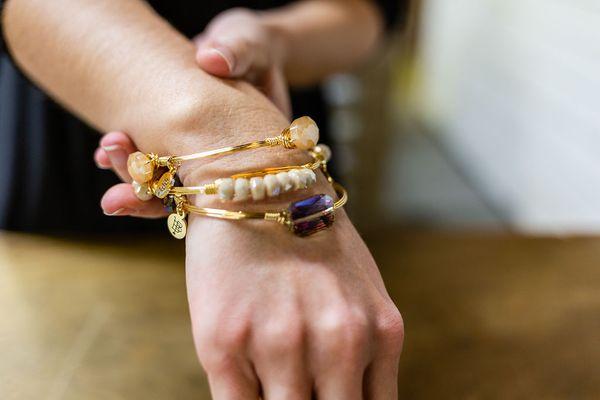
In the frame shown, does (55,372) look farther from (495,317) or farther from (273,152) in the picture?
(495,317)

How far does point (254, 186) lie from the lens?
0.38 m

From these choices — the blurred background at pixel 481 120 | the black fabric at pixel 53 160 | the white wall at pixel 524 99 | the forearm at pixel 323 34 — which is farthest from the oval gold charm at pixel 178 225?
the white wall at pixel 524 99

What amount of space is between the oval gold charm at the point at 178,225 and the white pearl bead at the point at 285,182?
9cm

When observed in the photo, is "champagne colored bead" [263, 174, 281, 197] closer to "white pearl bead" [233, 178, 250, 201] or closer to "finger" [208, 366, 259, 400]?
"white pearl bead" [233, 178, 250, 201]

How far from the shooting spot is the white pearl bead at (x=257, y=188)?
1.23 ft

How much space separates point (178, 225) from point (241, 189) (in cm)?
8

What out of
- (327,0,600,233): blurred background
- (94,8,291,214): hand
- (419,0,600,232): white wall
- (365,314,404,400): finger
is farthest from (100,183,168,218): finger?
(419,0,600,232): white wall

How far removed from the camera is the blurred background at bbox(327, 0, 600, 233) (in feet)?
4.96

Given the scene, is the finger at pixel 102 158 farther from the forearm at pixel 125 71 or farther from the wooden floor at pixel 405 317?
the wooden floor at pixel 405 317

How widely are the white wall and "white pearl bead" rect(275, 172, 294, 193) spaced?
1272 millimetres

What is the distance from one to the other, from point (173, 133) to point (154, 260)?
350 mm

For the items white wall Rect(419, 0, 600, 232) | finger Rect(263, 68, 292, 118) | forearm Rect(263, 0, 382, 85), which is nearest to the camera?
finger Rect(263, 68, 292, 118)

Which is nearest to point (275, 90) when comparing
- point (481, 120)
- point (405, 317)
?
point (405, 317)

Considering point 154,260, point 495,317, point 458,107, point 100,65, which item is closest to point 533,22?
point 458,107
